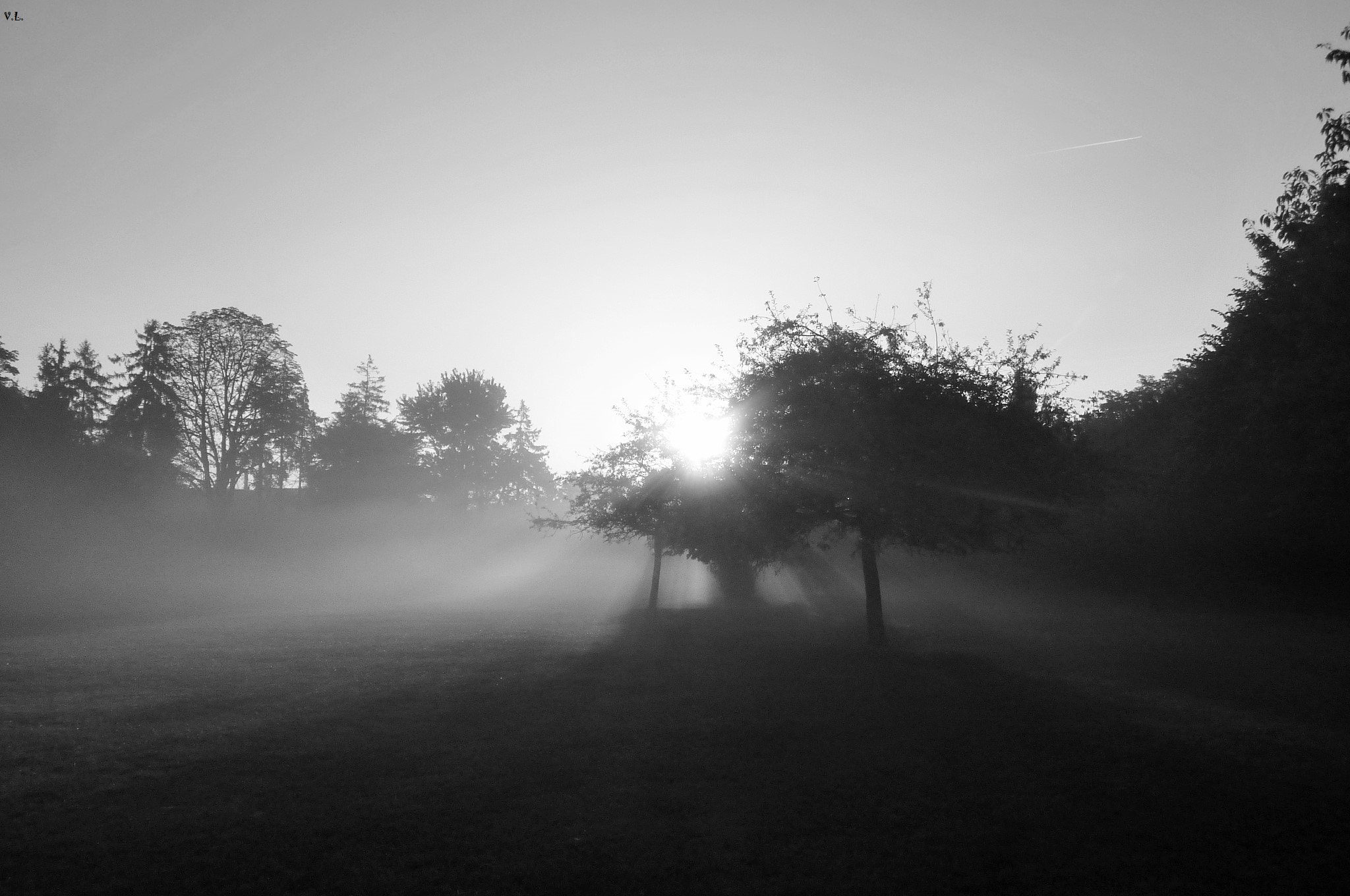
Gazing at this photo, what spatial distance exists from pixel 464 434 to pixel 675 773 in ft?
233

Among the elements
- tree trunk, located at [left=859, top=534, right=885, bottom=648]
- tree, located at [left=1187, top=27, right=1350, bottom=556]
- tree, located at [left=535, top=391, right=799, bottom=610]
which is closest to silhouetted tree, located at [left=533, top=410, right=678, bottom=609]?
tree, located at [left=535, top=391, right=799, bottom=610]

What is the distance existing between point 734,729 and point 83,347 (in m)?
56.3

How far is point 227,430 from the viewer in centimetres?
5088

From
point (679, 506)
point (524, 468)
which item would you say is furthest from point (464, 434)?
point (679, 506)

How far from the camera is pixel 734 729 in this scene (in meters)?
12.2

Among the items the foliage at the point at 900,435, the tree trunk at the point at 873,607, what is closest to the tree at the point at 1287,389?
the foliage at the point at 900,435

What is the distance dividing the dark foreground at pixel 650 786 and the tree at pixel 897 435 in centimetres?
340

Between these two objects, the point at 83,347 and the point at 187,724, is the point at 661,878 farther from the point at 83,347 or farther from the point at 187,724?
the point at 83,347

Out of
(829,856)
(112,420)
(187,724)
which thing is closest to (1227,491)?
(829,856)

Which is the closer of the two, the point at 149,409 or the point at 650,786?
the point at 650,786

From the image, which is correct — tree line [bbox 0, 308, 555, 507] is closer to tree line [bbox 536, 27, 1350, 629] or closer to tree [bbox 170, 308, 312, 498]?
tree [bbox 170, 308, 312, 498]

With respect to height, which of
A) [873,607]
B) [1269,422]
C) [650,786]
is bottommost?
[650,786]

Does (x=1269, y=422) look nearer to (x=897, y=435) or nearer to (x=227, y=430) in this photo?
(x=897, y=435)

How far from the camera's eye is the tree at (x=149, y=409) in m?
50.7
